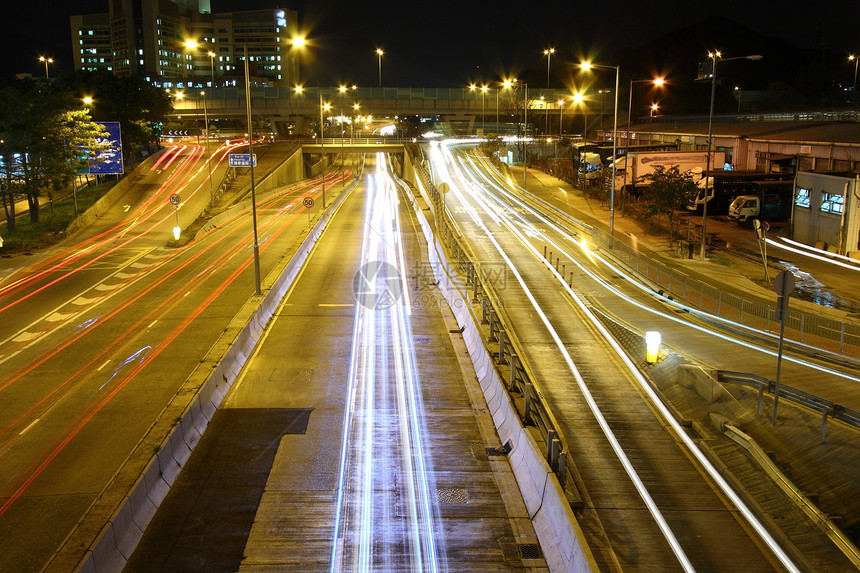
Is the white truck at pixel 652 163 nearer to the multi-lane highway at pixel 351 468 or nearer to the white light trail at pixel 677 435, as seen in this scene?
the white light trail at pixel 677 435

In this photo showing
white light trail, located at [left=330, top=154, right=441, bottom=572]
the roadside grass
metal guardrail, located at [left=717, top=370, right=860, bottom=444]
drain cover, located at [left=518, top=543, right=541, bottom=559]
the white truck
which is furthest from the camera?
the white truck

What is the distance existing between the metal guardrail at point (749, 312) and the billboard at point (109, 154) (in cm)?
3404

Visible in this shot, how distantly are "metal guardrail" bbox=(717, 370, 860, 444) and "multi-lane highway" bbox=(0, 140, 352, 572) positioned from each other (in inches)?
511

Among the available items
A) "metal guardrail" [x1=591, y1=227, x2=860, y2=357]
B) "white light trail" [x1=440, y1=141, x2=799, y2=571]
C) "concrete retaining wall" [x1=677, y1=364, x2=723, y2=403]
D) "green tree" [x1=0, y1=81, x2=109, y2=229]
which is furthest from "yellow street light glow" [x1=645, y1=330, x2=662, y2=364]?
"green tree" [x1=0, y1=81, x2=109, y2=229]

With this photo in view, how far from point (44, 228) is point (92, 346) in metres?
26.2

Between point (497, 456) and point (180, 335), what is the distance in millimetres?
12223

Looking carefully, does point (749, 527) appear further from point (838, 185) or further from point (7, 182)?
point (7, 182)

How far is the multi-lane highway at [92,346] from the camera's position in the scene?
11445 millimetres

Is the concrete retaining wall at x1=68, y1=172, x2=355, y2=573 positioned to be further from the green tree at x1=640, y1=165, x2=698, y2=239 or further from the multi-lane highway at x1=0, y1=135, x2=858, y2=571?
the green tree at x1=640, y1=165, x2=698, y2=239

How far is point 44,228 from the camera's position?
1654 inches

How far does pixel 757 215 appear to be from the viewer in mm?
44031

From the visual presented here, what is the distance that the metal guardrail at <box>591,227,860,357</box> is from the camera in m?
18.8

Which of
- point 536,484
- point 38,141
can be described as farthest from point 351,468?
point 38,141

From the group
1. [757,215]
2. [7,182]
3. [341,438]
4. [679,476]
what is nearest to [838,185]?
[757,215]
